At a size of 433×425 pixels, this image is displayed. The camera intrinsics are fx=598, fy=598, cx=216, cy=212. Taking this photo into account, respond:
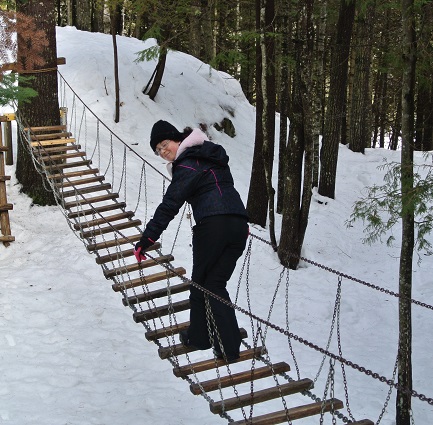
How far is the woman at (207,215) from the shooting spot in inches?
123

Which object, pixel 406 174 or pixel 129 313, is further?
pixel 129 313

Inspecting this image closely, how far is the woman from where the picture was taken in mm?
3125

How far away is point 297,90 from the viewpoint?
22.9 ft

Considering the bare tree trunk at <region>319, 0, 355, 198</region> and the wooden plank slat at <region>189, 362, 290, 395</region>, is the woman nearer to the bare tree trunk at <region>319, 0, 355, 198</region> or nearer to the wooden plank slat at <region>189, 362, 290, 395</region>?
the wooden plank slat at <region>189, 362, 290, 395</region>

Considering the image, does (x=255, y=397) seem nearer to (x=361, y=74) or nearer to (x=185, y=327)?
(x=185, y=327)

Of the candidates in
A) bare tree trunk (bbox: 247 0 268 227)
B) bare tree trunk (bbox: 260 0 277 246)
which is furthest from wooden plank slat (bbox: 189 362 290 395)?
bare tree trunk (bbox: 247 0 268 227)

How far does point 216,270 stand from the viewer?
3234 millimetres

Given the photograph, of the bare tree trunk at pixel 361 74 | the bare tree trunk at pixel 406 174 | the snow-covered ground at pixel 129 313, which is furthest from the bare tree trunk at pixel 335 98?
the bare tree trunk at pixel 406 174

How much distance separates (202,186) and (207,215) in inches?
6.4

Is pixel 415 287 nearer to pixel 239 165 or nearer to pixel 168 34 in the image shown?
pixel 239 165

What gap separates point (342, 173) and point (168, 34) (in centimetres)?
447

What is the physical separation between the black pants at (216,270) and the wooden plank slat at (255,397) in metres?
0.25

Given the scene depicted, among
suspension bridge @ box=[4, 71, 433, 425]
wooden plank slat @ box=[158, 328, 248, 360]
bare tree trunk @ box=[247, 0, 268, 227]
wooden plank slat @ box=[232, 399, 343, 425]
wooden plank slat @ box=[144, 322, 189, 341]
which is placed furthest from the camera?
bare tree trunk @ box=[247, 0, 268, 227]

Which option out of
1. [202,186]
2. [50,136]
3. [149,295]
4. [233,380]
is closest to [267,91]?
[50,136]
